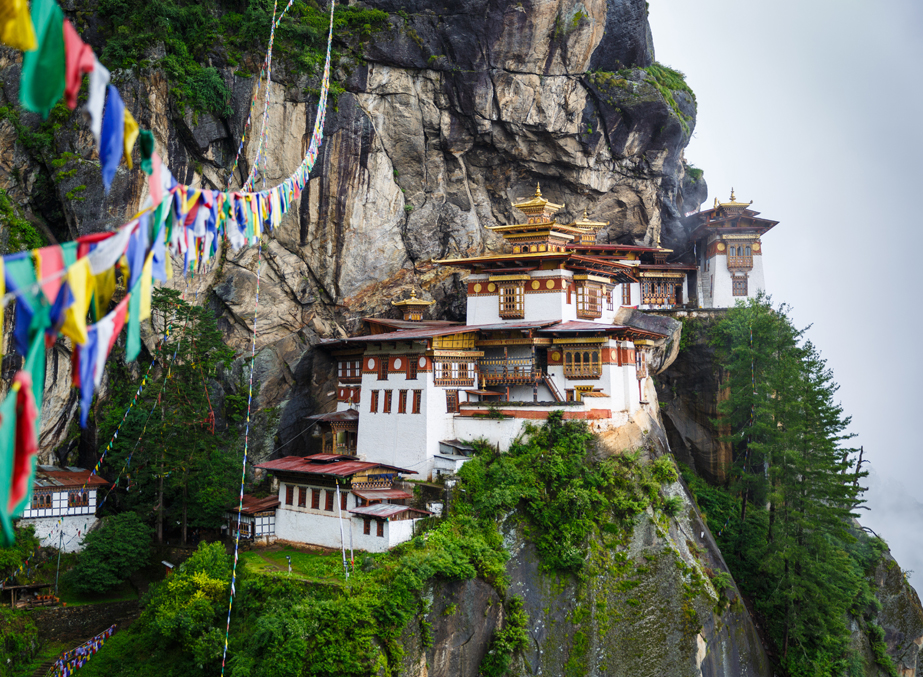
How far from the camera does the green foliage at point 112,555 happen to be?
2956 cm

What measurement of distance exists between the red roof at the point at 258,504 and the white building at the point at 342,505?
391 mm

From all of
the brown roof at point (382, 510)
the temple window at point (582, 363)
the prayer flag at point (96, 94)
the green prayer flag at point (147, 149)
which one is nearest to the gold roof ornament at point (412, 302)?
the temple window at point (582, 363)

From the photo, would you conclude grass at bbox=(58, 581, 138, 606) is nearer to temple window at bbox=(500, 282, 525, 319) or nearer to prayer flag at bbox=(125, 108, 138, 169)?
temple window at bbox=(500, 282, 525, 319)

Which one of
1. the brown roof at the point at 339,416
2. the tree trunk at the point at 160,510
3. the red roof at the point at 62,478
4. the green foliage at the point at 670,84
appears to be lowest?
the tree trunk at the point at 160,510

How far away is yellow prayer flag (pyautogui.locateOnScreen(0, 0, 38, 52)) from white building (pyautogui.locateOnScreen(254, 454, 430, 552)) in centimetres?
2266

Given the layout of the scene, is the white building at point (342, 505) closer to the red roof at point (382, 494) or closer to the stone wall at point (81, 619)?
the red roof at point (382, 494)

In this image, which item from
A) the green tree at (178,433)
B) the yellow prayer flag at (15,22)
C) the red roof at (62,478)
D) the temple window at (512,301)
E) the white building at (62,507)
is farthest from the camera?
the temple window at (512,301)

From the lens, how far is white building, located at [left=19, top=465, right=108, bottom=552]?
104ft

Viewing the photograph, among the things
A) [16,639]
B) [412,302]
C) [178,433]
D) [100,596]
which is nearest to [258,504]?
[178,433]

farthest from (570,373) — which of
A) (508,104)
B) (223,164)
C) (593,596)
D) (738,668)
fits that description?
(223,164)

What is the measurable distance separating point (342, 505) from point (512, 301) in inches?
560

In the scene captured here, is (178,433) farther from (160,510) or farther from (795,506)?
(795,506)

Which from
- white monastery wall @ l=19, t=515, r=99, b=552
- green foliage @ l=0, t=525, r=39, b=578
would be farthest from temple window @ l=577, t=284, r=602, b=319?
green foliage @ l=0, t=525, r=39, b=578

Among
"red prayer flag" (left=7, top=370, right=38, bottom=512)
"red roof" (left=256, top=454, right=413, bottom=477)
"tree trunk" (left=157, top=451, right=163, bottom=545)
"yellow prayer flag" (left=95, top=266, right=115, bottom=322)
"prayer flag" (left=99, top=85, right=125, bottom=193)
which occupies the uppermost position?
"prayer flag" (left=99, top=85, right=125, bottom=193)
